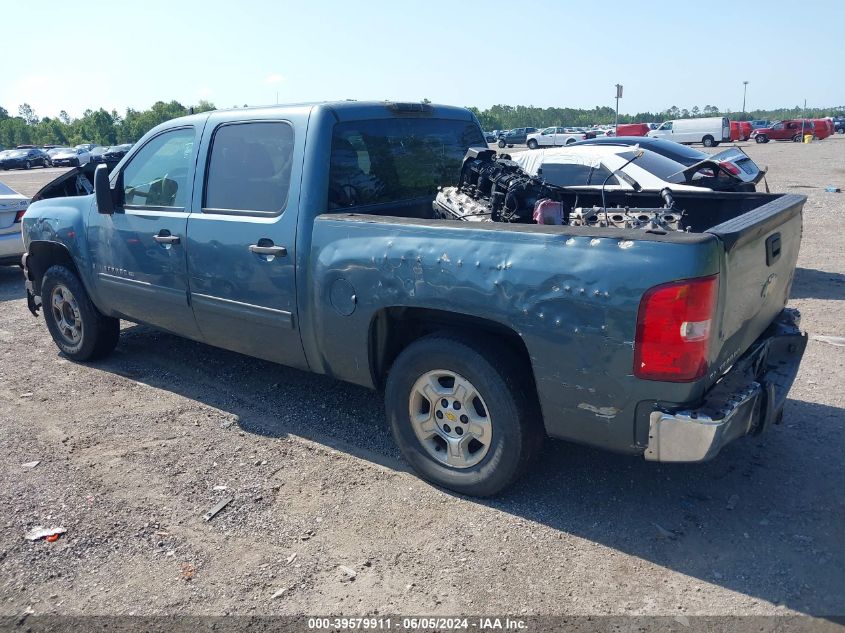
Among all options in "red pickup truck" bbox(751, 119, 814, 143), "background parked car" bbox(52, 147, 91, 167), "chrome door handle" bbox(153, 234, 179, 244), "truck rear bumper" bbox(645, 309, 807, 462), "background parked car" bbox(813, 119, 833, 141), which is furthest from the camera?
"background parked car" bbox(813, 119, 833, 141)

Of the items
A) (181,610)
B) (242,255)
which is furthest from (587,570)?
(242,255)

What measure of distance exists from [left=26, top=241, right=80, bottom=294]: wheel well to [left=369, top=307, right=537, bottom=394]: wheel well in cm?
319

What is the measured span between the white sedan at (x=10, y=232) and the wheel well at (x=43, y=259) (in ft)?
11.9

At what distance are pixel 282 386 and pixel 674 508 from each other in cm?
298

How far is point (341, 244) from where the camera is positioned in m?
3.88

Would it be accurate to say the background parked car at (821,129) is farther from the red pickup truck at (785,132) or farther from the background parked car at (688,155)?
the background parked car at (688,155)

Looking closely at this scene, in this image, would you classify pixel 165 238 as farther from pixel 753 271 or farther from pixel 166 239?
pixel 753 271

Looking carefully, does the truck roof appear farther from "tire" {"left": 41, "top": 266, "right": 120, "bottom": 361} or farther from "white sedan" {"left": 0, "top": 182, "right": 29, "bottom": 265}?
"white sedan" {"left": 0, "top": 182, "right": 29, "bottom": 265}

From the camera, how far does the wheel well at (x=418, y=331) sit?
3.57 metres

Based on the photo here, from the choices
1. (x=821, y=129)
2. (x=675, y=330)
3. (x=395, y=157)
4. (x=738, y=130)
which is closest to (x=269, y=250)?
(x=395, y=157)

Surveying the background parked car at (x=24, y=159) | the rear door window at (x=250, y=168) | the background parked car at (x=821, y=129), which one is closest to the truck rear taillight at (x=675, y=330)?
the rear door window at (x=250, y=168)

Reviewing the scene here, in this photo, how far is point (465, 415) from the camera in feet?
12.1

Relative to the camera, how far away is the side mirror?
5160mm

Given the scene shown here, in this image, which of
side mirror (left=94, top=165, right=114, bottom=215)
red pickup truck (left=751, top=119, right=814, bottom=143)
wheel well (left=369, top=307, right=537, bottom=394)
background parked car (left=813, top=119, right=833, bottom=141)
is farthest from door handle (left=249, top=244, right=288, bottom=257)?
background parked car (left=813, top=119, right=833, bottom=141)
